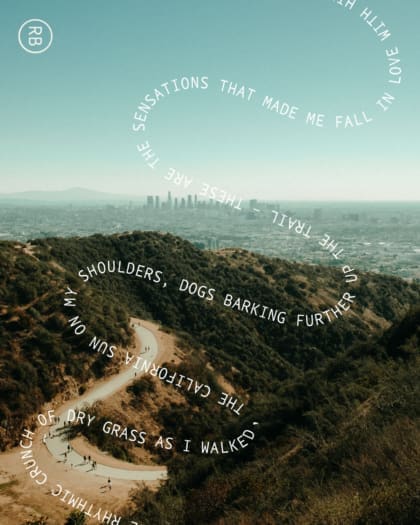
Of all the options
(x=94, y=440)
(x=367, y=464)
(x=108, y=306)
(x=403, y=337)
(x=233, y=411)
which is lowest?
(x=233, y=411)

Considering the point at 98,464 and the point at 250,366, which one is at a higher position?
A: the point at 98,464

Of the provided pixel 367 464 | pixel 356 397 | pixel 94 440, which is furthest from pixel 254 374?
pixel 367 464

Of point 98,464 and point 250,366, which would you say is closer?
point 98,464

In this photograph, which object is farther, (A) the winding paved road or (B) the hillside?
(A) the winding paved road

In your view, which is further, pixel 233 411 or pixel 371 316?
pixel 371 316

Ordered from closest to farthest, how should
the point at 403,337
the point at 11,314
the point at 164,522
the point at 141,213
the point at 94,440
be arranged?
1. the point at 164,522
2. the point at 94,440
3. the point at 403,337
4. the point at 11,314
5. the point at 141,213

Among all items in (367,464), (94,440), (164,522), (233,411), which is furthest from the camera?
(233,411)

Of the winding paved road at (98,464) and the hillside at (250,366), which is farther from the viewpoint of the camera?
the winding paved road at (98,464)

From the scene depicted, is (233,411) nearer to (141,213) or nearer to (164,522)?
(164,522)
